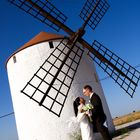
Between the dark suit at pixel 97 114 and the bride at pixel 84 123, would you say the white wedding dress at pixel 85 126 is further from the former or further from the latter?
the dark suit at pixel 97 114

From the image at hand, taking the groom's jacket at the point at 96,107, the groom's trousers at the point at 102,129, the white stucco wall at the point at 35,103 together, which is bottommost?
the groom's trousers at the point at 102,129

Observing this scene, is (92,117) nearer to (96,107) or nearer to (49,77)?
(96,107)

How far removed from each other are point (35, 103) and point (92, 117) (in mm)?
5835

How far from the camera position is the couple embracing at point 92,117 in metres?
5.91

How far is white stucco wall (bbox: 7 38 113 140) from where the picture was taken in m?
11.2

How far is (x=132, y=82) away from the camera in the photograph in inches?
499

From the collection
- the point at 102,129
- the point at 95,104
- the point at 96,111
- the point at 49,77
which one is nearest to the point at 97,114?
the point at 96,111

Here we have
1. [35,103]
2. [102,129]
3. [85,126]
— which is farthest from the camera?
[35,103]

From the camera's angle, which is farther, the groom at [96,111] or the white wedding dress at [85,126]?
the white wedding dress at [85,126]

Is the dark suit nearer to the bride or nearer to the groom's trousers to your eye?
the groom's trousers

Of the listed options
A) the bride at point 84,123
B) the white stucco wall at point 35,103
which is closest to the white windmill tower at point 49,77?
the white stucco wall at point 35,103

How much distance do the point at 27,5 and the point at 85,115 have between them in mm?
7426

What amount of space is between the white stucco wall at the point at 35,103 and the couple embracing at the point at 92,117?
510cm

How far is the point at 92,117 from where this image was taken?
600 cm
